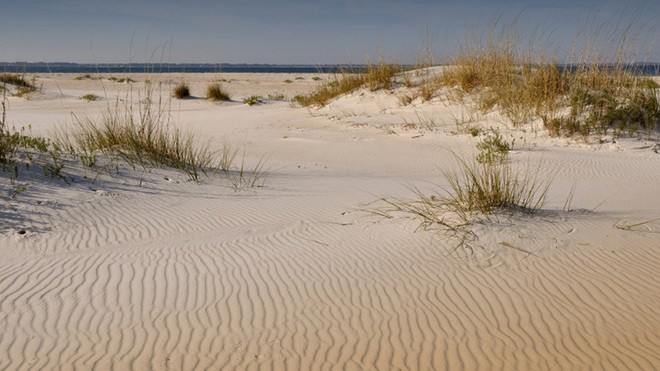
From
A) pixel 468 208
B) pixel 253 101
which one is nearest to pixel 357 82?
pixel 253 101

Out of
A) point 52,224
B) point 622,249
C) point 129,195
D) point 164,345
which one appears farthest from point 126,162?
point 622,249

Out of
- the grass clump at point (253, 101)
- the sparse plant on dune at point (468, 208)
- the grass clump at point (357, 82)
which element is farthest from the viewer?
the grass clump at point (253, 101)

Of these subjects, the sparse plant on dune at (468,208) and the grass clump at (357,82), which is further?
the grass clump at (357,82)

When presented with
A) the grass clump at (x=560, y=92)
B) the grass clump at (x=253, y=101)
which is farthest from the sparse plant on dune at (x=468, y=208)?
the grass clump at (x=253, y=101)

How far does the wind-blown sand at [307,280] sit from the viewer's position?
274 cm

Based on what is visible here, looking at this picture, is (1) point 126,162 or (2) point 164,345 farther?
(1) point 126,162

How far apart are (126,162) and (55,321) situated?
3674 mm

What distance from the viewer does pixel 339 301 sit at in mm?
3293

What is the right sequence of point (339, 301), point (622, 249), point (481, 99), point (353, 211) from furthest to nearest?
point (481, 99) → point (353, 211) → point (622, 249) → point (339, 301)

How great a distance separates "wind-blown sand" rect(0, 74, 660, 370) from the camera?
2742 mm

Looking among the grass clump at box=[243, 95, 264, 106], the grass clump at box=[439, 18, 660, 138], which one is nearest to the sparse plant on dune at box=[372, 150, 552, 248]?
the grass clump at box=[439, 18, 660, 138]

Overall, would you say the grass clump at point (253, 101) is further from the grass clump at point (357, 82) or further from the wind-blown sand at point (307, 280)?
the wind-blown sand at point (307, 280)

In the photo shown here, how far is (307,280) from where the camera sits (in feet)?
11.8

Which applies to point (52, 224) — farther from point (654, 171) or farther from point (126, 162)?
point (654, 171)
